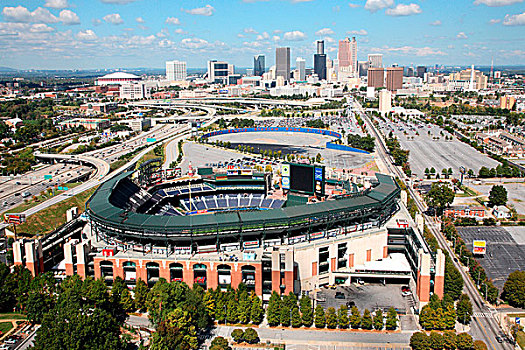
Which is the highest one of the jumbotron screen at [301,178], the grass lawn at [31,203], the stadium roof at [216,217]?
the jumbotron screen at [301,178]

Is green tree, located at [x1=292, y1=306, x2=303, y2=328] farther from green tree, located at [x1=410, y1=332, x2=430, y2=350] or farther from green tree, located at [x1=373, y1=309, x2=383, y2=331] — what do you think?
green tree, located at [x1=410, y1=332, x2=430, y2=350]

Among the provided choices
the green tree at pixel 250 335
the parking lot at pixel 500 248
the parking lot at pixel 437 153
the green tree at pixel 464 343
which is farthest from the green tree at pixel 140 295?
the parking lot at pixel 437 153

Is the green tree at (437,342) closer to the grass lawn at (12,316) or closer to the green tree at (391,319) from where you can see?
the green tree at (391,319)

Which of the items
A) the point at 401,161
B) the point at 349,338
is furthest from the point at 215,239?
the point at 401,161

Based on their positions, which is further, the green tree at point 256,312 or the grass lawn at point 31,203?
the grass lawn at point 31,203

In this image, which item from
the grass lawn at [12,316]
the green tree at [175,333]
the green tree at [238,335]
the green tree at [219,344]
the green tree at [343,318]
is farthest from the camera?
the grass lawn at [12,316]

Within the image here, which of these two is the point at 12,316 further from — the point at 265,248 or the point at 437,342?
the point at 437,342

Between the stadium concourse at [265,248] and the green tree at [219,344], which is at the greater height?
the stadium concourse at [265,248]

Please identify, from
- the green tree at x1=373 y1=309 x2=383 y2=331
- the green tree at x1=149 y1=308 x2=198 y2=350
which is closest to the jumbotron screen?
the green tree at x1=373 y1=309 x2=383 y2=331
